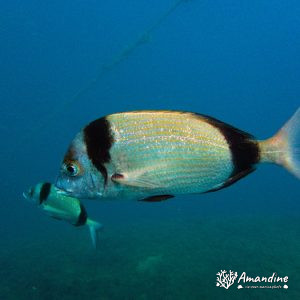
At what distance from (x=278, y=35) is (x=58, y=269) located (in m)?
147

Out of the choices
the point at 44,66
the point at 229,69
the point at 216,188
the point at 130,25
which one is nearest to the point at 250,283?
the point at 216,188

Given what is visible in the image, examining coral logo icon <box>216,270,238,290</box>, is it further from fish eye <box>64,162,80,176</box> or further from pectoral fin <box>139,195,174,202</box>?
fish eye <box>64,162,80,176</box>

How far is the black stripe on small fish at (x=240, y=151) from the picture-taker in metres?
1.56

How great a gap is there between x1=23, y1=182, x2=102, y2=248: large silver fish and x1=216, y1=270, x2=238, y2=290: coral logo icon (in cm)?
413

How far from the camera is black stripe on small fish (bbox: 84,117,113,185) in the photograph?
1639 mm

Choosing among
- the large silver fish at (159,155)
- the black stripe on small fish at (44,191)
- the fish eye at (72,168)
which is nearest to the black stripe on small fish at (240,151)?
the large silver fish at (159,155)

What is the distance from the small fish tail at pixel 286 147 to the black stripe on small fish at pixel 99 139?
0.78 m

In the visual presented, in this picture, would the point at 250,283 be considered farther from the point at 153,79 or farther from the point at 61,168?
the point at 153,79

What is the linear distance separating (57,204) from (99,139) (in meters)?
2.56

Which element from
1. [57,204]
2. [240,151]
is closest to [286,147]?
[240,151]

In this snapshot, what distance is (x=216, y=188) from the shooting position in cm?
158

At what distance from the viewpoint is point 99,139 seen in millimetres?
1647

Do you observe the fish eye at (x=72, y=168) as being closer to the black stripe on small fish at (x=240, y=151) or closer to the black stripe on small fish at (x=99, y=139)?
the black stripe on small fish at (x=99, y=139)

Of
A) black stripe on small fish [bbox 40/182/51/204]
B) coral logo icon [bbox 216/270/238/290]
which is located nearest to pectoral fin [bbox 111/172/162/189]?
black stripe on small fish [bbox 40/182/51/204]
